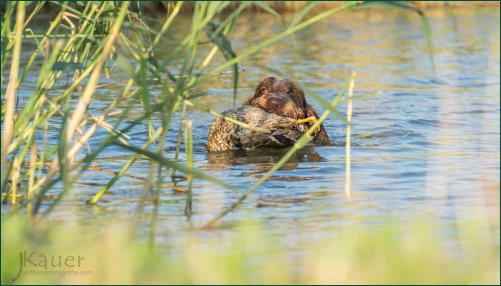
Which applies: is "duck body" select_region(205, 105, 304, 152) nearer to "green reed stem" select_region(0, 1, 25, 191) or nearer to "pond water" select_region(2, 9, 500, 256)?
"pond water" select_region(2, 9, 500, 256)

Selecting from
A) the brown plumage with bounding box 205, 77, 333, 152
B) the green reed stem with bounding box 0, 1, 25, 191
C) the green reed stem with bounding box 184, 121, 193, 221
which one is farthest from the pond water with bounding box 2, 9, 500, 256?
the green reed stem with bounding box 0, 1, 25, 191

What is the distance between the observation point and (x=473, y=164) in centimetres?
645

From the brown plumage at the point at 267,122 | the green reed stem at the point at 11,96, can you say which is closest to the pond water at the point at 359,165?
the brown plumage at the point at 267,122

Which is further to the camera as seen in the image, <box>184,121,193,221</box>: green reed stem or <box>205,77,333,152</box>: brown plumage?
<box>205,77,333,152</box>: brown plumage

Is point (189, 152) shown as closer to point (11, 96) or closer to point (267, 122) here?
point (11, 96)

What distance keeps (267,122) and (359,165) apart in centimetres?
100

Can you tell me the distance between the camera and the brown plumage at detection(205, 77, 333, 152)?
6918 mm

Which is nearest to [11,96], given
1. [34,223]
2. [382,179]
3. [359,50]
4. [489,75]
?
[34,223]

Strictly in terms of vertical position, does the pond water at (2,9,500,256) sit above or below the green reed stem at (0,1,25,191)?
below

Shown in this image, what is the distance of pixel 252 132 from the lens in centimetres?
715

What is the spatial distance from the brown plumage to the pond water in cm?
16

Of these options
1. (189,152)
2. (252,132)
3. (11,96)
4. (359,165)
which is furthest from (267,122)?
(11,96)

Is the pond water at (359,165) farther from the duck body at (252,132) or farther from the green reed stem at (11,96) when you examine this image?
the green reed stem at (11,96)

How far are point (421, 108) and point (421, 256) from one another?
790 cm
